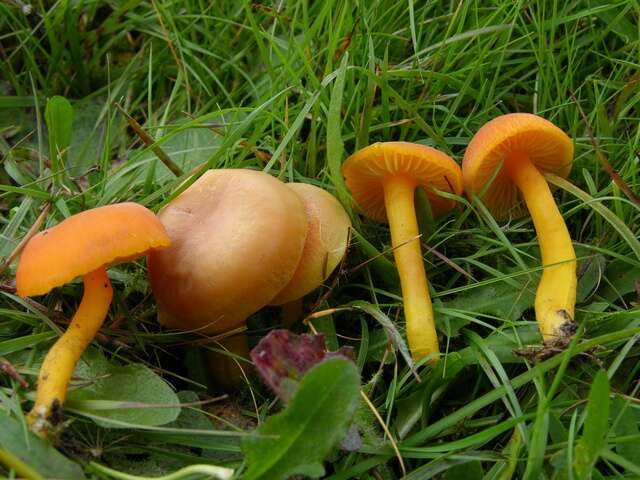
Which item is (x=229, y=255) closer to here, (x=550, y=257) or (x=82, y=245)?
(x=82, y=245)

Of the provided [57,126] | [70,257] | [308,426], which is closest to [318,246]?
[308,426]

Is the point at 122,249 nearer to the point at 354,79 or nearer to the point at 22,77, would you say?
the point at 354,79

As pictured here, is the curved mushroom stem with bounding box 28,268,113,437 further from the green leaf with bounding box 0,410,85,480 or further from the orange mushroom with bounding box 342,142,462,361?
the orange mushroom with bounding box 342,142,462,361

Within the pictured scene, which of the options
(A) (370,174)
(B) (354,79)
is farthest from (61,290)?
(B) (354,79)

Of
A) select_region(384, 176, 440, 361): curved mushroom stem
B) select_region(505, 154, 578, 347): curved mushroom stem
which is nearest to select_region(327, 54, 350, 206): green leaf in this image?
select_region(384, 176, 440, 361): curved mushroom stem

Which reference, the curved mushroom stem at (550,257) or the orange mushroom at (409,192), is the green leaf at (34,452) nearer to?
the orange mushroom at (409,192)

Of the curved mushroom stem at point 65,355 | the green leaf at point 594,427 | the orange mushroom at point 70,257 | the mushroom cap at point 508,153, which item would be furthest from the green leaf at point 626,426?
the curved mushroom stem at point 65,355

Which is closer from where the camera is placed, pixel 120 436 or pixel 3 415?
pixel 3 415
